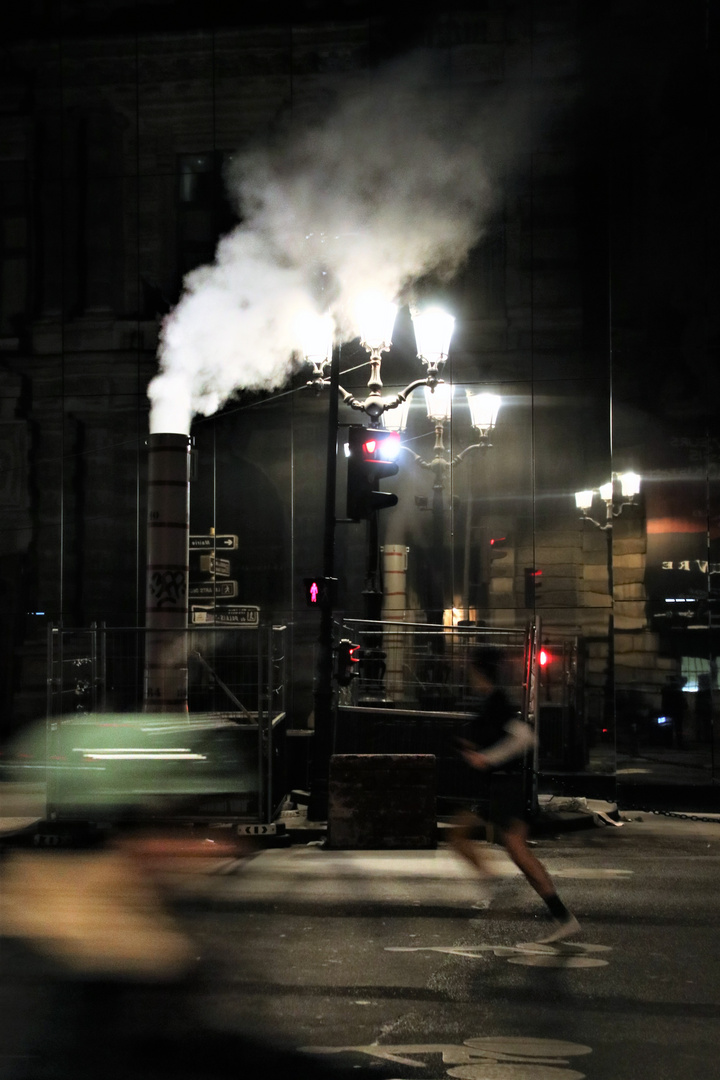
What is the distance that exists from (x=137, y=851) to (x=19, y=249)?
31.1 feet

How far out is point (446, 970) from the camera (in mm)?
5992

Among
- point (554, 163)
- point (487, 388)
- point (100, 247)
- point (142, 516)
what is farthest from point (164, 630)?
point (554, 163)

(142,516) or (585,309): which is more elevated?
(585,309)

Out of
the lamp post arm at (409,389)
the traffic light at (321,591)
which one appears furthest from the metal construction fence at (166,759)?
the lamp post arm at (409,389)

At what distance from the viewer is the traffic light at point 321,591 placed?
11203mm

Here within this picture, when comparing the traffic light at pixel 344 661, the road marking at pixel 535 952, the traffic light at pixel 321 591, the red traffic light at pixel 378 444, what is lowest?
the road marking at pixel 535 952

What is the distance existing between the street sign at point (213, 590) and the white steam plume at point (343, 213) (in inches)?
89.0

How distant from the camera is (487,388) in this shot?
49.9ft

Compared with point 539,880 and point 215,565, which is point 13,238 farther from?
point 539,880

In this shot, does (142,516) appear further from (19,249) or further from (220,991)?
(220,991)

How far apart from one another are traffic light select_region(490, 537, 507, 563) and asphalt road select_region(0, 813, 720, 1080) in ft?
19.5

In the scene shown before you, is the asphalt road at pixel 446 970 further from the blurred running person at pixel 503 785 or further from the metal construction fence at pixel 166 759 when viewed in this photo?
the metal construction fence at pixel 166 759

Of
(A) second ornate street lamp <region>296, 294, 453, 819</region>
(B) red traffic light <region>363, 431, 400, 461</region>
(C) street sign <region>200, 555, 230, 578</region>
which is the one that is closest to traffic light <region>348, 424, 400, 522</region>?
(B) red traffic light <region>363, 431, 400, 461</region>

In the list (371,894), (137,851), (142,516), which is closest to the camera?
(371,894)
